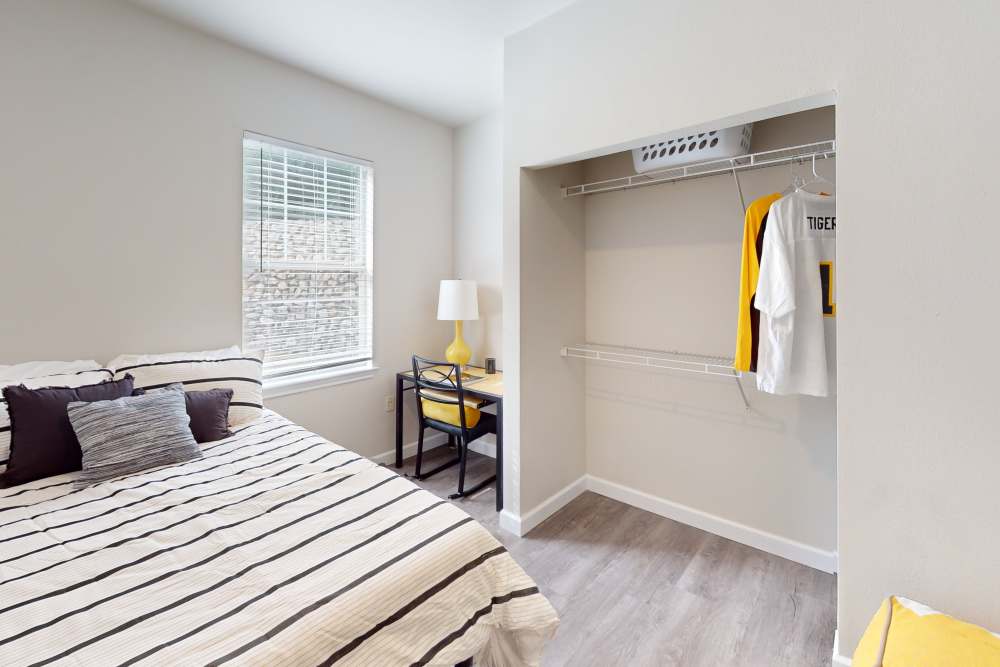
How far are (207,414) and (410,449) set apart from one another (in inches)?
67.2

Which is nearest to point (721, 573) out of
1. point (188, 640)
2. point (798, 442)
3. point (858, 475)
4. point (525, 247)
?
point (798, 442)

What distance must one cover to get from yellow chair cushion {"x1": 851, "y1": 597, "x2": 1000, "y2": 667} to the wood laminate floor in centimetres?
53

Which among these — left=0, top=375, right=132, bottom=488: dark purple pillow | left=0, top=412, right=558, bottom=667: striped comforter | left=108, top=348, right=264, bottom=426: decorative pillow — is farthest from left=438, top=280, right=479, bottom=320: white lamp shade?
left=0, top=375, right=132, bottom=488: dark purple pillow

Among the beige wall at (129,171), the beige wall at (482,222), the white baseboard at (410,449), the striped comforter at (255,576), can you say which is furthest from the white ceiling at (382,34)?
the white baseboard at (410,449)

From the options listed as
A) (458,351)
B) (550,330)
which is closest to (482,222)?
(458,351)

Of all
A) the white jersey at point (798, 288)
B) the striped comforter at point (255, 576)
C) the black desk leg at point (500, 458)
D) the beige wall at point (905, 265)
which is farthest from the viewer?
the black desk leg at point (500, 458)

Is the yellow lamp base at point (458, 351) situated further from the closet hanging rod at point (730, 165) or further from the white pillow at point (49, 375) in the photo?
the white pillow at point (49, 375)

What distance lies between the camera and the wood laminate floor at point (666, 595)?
1.66 meters

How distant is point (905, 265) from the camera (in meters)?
1.34

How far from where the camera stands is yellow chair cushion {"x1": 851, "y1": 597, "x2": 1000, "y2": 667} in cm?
105

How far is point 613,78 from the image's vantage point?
77.7 inches

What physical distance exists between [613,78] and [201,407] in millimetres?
2364

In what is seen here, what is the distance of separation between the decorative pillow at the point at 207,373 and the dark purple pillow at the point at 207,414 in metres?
0.09

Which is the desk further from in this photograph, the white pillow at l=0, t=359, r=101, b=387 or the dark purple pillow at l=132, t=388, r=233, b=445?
the white pillow at l=0, t=359, r=101, b=387
